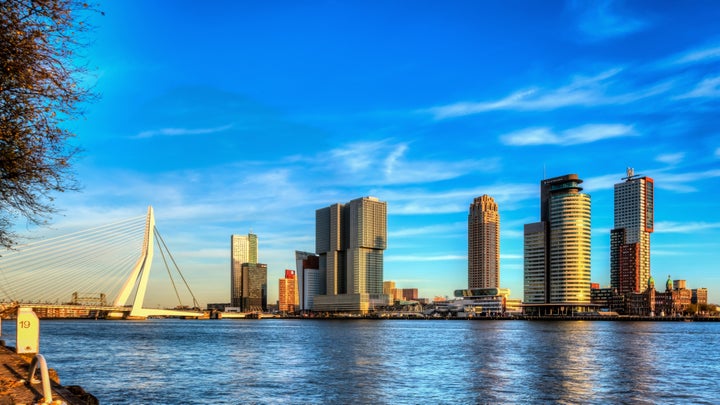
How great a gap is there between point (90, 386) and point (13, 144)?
2731 cm

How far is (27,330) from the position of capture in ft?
63.4

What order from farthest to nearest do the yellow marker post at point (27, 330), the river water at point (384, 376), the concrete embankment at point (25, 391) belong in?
the river water at point (384, 376)
the yellow marker post at point (27, 330)
the concrete embankment at point (25, 391)

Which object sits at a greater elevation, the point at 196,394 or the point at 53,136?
the point at 53,136

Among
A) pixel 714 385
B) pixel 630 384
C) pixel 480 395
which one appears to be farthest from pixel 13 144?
pixel 714 385

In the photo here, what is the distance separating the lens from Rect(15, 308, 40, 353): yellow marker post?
18906mm

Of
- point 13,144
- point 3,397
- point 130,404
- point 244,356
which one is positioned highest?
point 13,144

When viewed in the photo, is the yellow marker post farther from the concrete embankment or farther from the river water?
the river water

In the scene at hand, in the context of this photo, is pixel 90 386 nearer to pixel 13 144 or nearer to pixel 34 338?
pixel 34 338

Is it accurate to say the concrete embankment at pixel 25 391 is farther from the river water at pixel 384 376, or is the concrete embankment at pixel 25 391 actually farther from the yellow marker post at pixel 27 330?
the river water at pixel 384 376

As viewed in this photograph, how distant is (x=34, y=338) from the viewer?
1970 centimetres

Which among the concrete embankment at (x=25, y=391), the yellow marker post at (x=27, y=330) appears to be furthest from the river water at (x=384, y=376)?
the concrete embankment at (x=25, y=391)

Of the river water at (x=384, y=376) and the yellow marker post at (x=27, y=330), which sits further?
the river water at (x=384, y=376)

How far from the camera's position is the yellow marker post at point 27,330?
1891cm

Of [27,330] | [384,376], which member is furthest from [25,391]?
[384,376]
